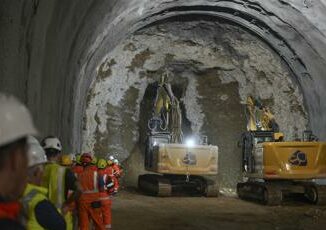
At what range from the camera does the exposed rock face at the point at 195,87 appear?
632 inches

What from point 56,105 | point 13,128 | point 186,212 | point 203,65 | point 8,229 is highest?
point 203,65

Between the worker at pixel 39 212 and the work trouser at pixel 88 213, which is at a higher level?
the worker at pixel 39 212

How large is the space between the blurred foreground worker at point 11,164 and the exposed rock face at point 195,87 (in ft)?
45.9

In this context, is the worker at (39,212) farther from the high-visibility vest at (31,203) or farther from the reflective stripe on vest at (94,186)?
the reflective stripe on vest at (94,186)

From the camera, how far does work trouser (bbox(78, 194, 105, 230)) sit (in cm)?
658

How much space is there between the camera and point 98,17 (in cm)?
1000

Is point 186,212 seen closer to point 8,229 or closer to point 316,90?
point 316,90

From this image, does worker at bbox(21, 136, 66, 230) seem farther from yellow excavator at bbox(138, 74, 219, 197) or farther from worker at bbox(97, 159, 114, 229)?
yellow excavator at bbox(138, 74, 219, 197)

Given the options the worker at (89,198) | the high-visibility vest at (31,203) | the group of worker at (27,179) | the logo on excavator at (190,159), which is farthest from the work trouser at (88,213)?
the logo on excavator at (190,159)

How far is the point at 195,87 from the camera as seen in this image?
18672 mm

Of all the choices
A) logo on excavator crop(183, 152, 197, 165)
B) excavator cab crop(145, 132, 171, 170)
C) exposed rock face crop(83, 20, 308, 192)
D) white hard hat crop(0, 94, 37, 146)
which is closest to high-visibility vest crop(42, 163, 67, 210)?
white hard hat crop(0, 94, 37, 146)

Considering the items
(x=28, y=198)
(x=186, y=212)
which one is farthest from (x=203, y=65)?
(x=28, y=198)

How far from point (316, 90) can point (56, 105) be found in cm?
927

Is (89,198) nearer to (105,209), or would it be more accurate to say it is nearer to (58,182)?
(105,209)
